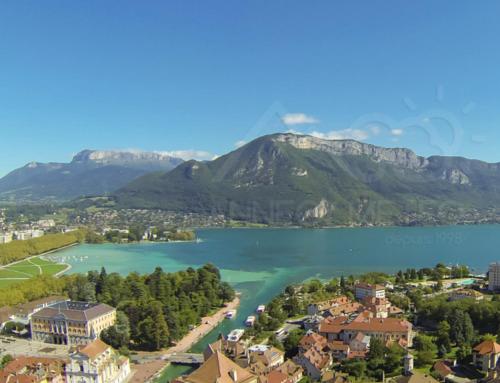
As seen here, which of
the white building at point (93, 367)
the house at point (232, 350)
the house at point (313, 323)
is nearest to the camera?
the white building at point (93, 367)

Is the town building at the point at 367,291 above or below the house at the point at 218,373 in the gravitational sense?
below

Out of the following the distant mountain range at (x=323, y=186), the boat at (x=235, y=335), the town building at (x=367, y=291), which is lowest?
the boat at (x=235, y=335)

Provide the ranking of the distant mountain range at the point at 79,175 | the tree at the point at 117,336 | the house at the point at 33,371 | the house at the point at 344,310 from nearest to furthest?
1. the house at the point at 33,371
2. the tree at the point at 117,336
3. the house at the point at 344,310
4. the distant mountain range at the point at 79,175

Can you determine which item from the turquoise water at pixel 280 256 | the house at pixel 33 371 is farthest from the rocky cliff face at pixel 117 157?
the house at pixel 33 371

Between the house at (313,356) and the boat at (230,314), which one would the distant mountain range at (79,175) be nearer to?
the boat at (230,314)

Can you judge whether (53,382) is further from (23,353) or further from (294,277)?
(294,277)

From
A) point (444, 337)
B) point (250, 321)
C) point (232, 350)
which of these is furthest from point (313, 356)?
point (250, 321)

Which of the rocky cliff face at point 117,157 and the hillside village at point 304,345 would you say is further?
the rocky cliff face at point 117,157
